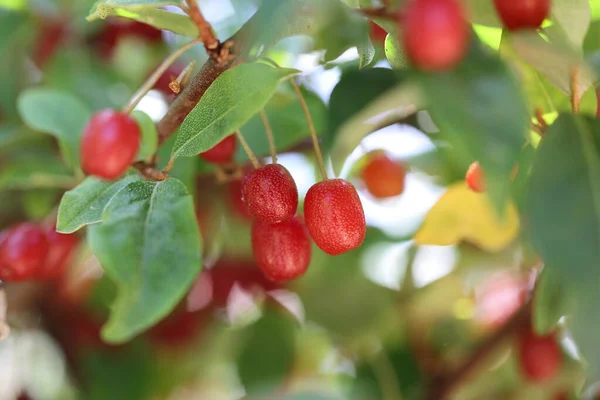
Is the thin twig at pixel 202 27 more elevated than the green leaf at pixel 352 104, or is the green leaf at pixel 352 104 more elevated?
the thin twig at pixel 202 27

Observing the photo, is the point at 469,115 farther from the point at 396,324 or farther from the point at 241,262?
the point at 396,324

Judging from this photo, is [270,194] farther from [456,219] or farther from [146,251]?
[456,219]

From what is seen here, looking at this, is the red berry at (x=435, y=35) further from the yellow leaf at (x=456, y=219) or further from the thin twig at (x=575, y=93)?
the yellow leaf at (x=456, y=219)

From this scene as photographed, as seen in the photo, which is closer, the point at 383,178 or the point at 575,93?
the point at 575,93

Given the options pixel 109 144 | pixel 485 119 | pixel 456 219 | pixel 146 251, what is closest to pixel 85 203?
pixel 109 144

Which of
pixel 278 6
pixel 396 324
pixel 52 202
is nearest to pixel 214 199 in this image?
pixel 52 202

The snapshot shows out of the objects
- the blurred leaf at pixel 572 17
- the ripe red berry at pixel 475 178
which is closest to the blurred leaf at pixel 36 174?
the ripe red berry at pixel 475 178
